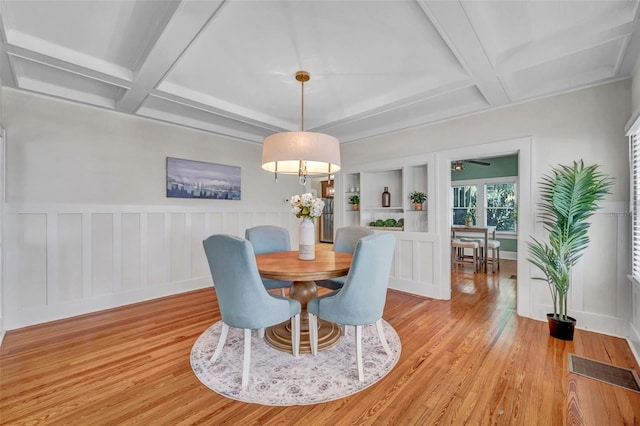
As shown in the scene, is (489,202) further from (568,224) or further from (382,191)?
(568,224)

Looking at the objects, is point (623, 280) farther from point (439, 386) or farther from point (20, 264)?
point (20, 264)

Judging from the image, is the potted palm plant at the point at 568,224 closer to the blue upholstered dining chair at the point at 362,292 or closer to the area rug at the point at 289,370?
the area rug at the point at 289,370

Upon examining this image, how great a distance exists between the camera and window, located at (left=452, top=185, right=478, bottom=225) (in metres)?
7.07

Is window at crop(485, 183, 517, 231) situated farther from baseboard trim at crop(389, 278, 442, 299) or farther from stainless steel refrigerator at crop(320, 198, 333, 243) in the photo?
stainless steel refrigerator at crop(320, 198, 333, 243)

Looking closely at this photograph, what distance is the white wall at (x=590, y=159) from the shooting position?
2615 millimetres

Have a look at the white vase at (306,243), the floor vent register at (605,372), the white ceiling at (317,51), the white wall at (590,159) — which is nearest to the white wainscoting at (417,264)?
the white wall at (590,159)

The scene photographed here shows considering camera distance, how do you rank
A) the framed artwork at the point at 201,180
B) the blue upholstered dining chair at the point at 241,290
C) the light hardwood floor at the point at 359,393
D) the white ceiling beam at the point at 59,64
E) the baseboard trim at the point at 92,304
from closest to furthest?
1. the light hardwood floor at the point at 359,393
2. the blue upholstered dining chair at the point at 241,290
3. the white ceiling beam at the point at 59,64
4. the baseboard trim at the point at 92,304
5. the framed artwork at the point at 201,180

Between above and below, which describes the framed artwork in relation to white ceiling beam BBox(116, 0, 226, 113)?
below

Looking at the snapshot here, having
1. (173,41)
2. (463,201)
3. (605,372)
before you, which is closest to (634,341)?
(605,372)

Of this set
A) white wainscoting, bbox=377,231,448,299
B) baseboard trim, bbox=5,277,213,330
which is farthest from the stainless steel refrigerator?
baseboard trim, bbox=5,277,213,330

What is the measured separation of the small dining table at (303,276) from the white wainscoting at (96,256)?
1939mm

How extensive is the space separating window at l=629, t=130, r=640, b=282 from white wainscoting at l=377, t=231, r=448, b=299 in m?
1.75

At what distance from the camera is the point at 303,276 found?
2.03 m

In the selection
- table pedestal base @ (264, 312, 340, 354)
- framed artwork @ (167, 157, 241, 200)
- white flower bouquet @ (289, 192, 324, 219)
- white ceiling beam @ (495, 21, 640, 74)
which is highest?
white ceiling beam @ (495, 21, 640, 74)
